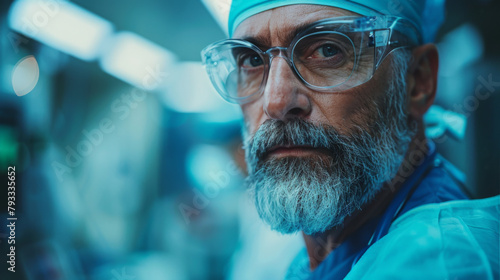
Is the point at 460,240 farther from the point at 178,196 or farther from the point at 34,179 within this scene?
the point at 178,196

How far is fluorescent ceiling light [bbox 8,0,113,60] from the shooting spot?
49.0 inches

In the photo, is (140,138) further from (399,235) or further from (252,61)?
(399,235)

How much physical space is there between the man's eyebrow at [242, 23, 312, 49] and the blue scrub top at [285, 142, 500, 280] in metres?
0.40

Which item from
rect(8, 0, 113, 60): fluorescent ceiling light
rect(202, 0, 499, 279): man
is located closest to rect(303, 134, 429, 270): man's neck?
rect(202, 0, 499, 279): man

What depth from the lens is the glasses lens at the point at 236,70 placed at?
0.84 m

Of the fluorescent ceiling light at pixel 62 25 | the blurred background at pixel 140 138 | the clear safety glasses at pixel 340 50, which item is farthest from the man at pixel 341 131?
the fluorescent ceiling light at pixel 62 25

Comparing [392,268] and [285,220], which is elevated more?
[285,220]

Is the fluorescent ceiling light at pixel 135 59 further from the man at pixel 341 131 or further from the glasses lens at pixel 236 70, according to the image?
the man at pixel 341 131

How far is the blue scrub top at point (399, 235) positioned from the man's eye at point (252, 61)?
45cm

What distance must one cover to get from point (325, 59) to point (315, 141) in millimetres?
182

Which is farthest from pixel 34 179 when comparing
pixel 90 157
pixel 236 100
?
pixel 236 100

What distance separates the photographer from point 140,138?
6.75 ft

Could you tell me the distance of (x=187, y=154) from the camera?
2.20 metres

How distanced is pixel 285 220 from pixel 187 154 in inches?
61.4
